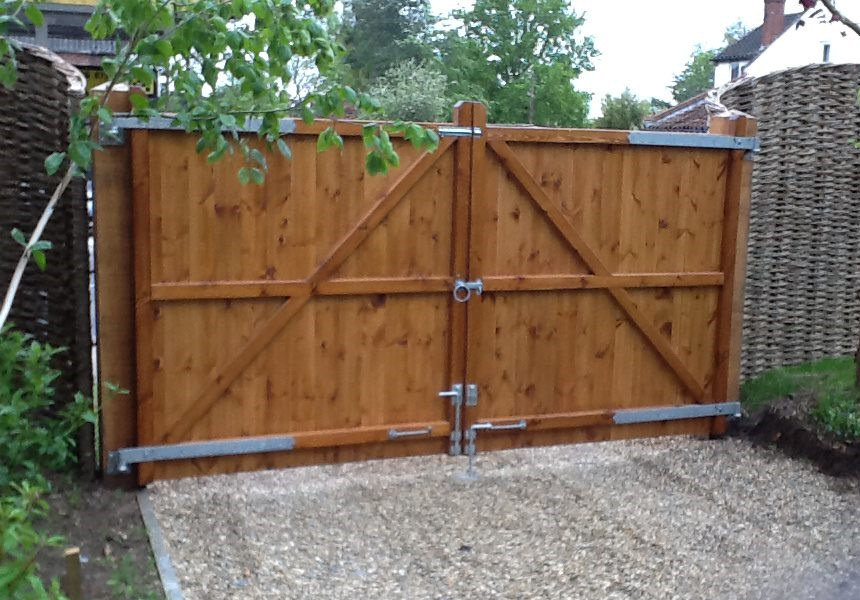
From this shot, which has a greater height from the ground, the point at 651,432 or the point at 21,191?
the point at 21,191

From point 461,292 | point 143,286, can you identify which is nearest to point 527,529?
point 461,292

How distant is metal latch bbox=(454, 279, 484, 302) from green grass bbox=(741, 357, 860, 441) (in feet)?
7.78

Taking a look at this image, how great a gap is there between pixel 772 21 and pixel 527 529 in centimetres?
3623

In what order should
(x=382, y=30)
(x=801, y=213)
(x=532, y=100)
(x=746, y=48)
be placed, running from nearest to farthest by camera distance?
(x=801, y=213) < (x=532, y=100) < (x=382, y=30) < (x=746, y=48)

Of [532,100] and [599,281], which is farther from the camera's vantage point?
[532,100]

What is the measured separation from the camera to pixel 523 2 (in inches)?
1463

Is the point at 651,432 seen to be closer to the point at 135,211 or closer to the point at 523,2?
the point at 135,211

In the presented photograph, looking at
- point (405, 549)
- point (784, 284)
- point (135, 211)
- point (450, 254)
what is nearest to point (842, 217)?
point (784, 284)

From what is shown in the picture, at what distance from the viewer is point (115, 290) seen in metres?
4.86

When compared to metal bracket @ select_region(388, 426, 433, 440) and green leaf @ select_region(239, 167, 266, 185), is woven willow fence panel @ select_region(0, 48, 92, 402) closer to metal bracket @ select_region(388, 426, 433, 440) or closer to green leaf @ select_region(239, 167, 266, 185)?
green leaf @ select_region(239, 167, 266, 185)

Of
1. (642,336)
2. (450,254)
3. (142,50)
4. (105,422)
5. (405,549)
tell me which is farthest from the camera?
(642,336)

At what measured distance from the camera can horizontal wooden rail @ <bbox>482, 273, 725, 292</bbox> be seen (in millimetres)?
5613

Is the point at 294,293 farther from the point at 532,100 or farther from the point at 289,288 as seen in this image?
the point at 532,100

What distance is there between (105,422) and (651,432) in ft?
11.2
